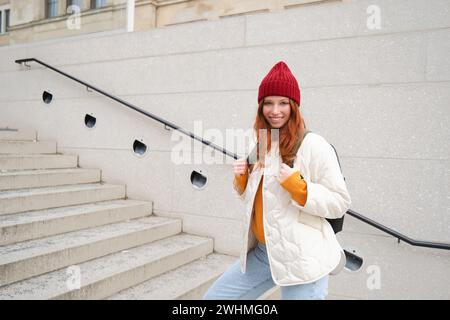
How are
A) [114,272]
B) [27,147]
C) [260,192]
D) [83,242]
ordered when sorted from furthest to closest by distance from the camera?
[27,147] → [83,242] → [114,272] → [260,192]

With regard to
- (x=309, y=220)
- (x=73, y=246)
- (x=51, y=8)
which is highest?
(x=51, y=8)

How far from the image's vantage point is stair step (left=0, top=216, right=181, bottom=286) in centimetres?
258

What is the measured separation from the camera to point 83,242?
10.1 feet

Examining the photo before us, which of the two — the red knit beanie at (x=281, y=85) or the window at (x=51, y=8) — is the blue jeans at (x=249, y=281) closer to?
the red knit beanie at (x=281, y=85)

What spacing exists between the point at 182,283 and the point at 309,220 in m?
1.81

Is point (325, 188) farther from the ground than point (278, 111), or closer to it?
closer to it

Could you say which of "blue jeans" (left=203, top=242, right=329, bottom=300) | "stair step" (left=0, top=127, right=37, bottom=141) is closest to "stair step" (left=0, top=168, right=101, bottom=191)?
"stair step" (left=0, top=127, right=37, bottom=141)

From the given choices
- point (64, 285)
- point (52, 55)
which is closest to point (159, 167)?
point (64, 285)

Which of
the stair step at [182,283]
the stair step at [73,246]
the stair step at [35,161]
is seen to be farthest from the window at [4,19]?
the stair step at [182,283]

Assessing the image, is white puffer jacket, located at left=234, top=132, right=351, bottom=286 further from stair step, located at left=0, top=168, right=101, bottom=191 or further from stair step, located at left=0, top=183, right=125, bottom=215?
stair step, located at left=0, top=168, right=101, bottom=191

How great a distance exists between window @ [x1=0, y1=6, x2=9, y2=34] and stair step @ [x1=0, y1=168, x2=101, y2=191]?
2719 mm

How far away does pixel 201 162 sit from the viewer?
3.99 meters

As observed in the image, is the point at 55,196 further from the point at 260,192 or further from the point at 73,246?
the point at 260,192

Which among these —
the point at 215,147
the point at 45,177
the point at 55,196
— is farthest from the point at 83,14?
the point at 215,147
